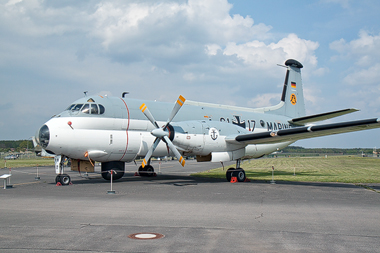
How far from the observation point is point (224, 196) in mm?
12711

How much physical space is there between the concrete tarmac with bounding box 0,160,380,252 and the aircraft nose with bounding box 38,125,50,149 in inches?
126

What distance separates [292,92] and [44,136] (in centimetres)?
2081

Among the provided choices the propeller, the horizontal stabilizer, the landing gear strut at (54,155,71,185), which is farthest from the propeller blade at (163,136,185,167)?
the horizontal stabilizer

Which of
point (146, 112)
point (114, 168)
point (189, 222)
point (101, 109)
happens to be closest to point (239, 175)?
point (146, 112)

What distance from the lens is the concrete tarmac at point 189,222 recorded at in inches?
234

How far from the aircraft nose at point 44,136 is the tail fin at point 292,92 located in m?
18.3

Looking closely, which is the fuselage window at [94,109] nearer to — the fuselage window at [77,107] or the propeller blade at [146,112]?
the fuselage window at [77,107]

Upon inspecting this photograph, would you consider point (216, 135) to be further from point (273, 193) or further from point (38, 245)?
point (38, 245)

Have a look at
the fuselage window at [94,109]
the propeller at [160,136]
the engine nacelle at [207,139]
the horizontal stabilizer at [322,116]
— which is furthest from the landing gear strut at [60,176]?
the horizontal stabilizer at [322,116]

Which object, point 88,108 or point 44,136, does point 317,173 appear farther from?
point 44,136

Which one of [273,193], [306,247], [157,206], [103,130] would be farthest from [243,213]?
[103,130]

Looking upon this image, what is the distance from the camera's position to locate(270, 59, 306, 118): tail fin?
28288 mm

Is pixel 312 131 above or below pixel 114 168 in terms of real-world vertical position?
above

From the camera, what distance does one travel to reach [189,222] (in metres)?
7.93
